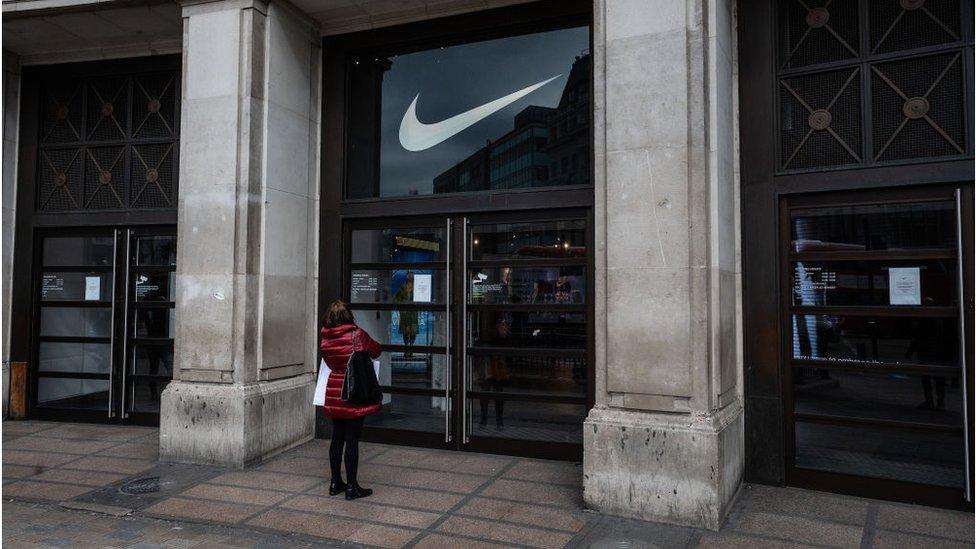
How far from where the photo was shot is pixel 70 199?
373 inches

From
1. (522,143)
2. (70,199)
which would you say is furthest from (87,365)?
(522,143)

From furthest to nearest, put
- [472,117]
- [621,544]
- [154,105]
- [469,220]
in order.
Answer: [154,105], [472,117], [469,220], [621,544]

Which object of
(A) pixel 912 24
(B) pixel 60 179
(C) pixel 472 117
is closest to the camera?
(A) pixel 912 24

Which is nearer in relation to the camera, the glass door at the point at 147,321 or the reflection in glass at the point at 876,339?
the reflection in glass at the point at 876,339

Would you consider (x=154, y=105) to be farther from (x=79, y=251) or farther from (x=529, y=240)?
(x=529, y=240)

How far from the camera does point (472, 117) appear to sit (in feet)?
26.2

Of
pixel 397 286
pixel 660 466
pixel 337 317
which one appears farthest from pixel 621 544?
pixel 397 286

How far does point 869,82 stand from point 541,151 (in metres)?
3.21

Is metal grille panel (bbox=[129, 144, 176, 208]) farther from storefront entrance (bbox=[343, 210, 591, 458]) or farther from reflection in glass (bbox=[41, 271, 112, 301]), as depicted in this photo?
storefront entrance (bbox=[343, 210, 591, 458])

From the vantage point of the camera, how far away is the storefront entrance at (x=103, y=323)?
9.03 meters

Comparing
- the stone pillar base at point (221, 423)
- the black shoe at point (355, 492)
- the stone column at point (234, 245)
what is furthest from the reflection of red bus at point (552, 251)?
the stone pillar base at point (221, 423)

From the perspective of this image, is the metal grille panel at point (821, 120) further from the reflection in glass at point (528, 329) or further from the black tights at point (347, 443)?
the black tights at point (347, 443)

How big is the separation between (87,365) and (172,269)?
76.8 inches

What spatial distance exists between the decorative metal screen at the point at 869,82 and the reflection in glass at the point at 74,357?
8.95 metres
